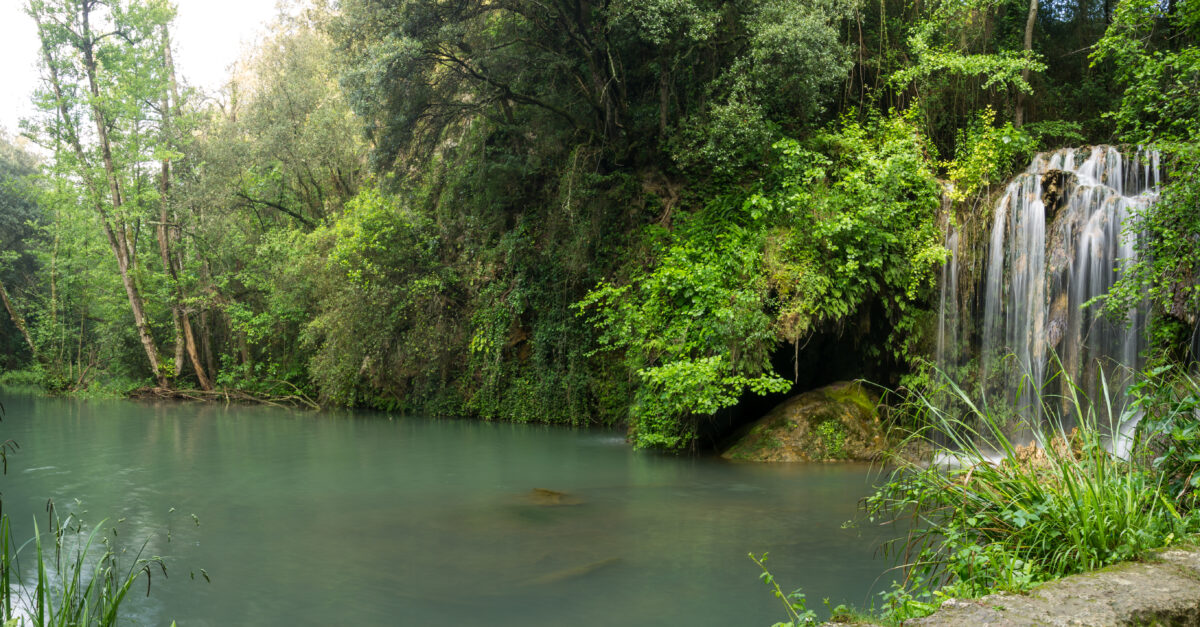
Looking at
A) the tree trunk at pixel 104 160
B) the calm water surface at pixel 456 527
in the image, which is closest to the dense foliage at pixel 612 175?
the tree trunk at pixel 104 160

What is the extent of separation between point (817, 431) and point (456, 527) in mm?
6137

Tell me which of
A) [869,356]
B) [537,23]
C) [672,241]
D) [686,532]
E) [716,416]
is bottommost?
[686,532]

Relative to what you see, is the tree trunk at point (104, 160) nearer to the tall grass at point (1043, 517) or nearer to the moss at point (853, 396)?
the moss at point (853, 396)

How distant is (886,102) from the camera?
1486 cm

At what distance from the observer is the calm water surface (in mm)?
5723

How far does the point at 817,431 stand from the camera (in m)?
12.0

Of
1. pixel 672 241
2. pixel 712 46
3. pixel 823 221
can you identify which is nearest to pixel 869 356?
pixel 823 221

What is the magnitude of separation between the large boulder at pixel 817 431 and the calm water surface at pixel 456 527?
613 mm

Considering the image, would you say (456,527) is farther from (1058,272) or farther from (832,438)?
(1058,272)

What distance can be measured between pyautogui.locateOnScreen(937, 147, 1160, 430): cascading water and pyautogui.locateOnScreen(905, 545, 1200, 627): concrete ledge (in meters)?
8.56

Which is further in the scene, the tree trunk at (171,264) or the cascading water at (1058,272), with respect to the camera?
the tree trunk at (171,264)

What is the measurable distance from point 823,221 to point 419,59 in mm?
7638

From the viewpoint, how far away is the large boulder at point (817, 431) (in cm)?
1179

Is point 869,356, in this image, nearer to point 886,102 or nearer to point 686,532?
point 886,102
